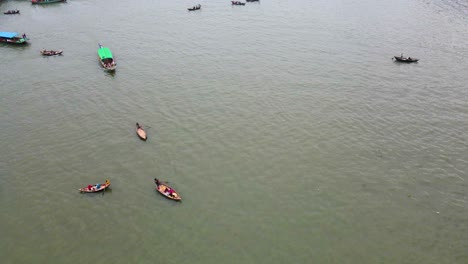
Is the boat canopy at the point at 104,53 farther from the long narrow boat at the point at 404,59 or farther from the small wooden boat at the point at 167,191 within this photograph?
the long narrow boat at the point at 404,59

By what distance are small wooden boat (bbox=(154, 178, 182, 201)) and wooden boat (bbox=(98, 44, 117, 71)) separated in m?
27.1

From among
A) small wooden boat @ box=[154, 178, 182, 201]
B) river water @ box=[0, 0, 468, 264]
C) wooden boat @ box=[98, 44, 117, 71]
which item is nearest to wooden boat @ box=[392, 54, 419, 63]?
river water @ box=[0, 0, 468, 264]

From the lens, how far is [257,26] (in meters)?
70.3

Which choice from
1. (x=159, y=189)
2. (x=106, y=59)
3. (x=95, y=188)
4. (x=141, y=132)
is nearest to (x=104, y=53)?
(x=106, y=59)

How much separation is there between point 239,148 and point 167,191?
900cm

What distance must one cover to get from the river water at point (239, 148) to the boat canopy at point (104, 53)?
1.70m

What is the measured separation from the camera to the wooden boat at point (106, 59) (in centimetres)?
5088

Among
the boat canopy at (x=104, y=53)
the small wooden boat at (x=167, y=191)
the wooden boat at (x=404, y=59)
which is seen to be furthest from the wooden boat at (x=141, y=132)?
the wooden boat at (x=404, y=59)

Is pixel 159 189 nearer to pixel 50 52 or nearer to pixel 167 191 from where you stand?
pixel 167 191

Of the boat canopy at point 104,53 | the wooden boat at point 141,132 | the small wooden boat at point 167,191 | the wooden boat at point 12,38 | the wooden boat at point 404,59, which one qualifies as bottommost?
the small wooden boat at point 167,191

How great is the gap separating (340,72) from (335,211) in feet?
89.9

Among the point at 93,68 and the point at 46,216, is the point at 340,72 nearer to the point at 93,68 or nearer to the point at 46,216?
the point at 93,68

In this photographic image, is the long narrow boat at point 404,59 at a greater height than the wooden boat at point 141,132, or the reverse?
the long narrow boat at point 404,59

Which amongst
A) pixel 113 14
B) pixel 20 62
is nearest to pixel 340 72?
pixel 20 62
